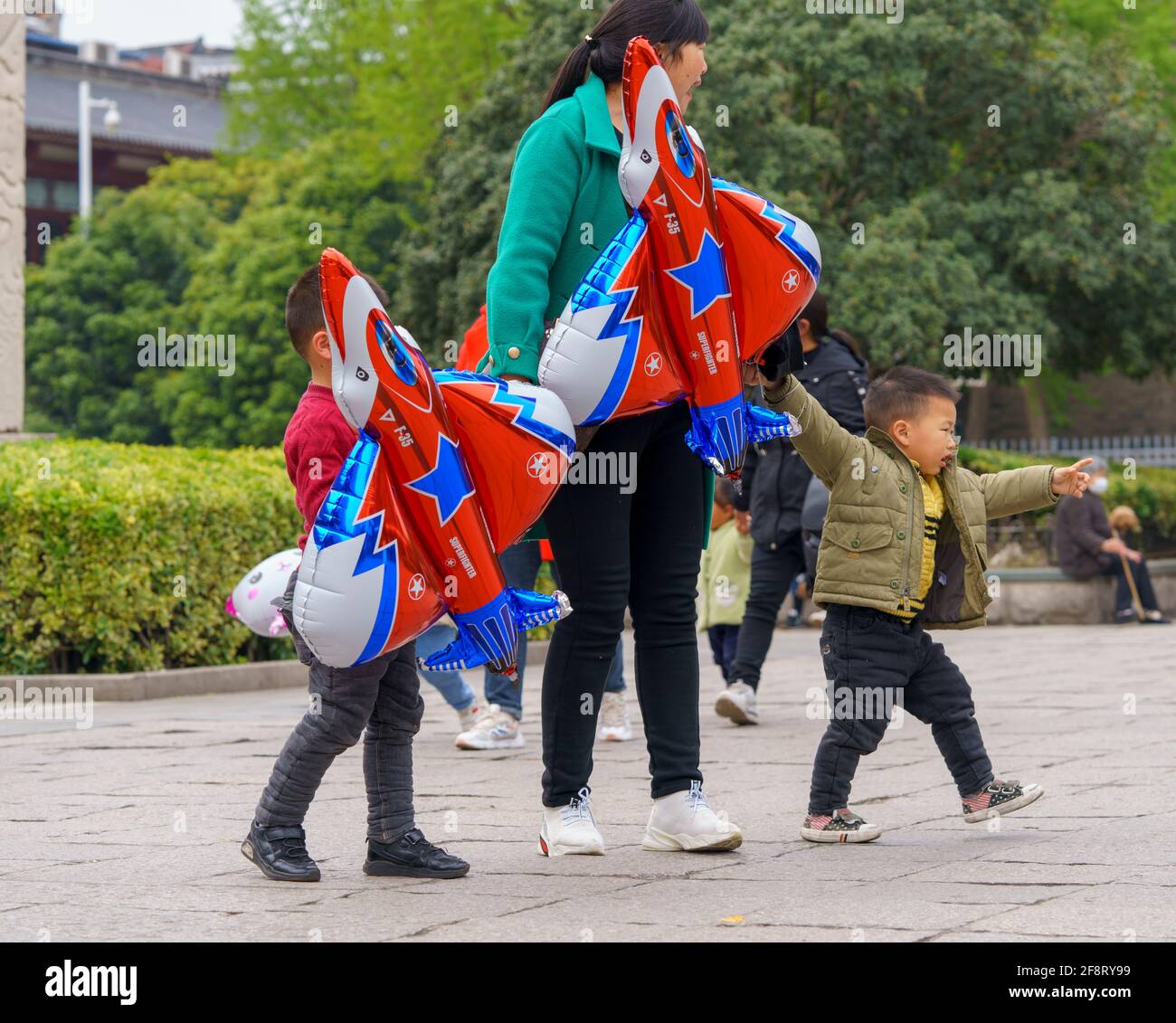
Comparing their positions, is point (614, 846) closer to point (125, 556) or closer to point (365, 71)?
point (125, 556)

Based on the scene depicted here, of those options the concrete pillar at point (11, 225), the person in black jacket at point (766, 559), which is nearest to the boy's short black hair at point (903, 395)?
the person in black jacket at point (766, 559)

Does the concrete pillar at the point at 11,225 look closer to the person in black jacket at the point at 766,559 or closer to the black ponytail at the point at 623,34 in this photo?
the person in black jacket at the point at 766,559

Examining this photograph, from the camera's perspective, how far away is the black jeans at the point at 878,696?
4.93 metres

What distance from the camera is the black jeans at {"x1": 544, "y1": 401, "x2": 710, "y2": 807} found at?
4.48m

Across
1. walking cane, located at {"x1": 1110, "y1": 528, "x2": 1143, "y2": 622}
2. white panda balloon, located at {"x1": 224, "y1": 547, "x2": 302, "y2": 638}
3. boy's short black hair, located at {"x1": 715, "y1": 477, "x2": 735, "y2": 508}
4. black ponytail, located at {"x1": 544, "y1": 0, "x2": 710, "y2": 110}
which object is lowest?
walking cane, located at {"x1": 1110, "y1": 528, "x2": 1143, "y2": 622}

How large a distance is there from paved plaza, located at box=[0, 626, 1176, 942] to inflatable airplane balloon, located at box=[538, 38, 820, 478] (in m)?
1.09

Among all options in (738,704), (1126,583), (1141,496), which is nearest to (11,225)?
(738,704)

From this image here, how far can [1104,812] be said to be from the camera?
525cm

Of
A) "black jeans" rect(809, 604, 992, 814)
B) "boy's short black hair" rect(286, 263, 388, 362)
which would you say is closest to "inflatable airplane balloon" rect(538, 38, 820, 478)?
"boy's short black hair" rect(286, 263, 388, 362)

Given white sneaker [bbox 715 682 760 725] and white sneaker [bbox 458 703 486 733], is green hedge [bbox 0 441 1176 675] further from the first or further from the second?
white sneaker [bbox 715 682 760 725]

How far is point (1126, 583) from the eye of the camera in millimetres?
15648

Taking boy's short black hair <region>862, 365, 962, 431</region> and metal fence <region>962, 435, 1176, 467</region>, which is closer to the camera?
boy's short black hair <region>862, 365, 962, 431</region>

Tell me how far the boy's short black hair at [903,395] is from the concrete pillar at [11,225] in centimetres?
826

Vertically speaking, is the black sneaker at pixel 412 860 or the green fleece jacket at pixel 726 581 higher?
the green fleece jacket at pixel 726 581
